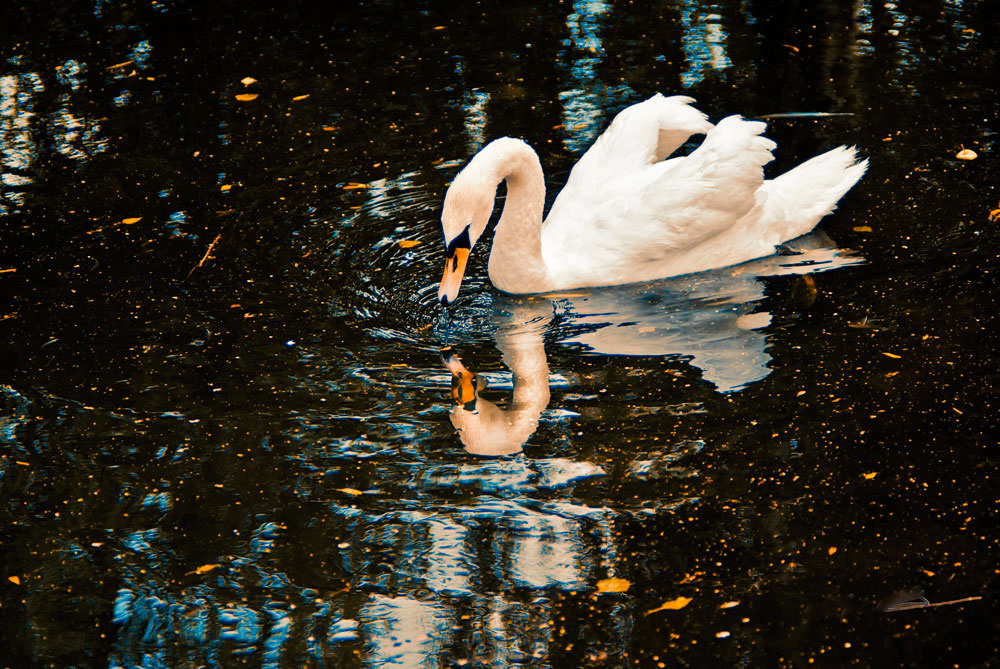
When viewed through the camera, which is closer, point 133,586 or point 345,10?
point 133,586

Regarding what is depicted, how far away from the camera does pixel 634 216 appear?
6.52 m

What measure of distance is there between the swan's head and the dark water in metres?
0.33

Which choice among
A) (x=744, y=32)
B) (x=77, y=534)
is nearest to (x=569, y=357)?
(x=77, y=534)

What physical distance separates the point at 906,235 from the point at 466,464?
3.09m

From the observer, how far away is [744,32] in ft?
32.5

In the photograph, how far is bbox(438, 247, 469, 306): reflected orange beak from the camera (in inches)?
238

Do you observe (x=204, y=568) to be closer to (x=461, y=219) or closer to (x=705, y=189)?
(x=461, y=219)

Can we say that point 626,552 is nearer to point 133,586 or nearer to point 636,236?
point 133,586

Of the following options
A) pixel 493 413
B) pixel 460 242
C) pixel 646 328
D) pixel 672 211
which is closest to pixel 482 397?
pixel 493 413

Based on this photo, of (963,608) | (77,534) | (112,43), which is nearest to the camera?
(963,608)

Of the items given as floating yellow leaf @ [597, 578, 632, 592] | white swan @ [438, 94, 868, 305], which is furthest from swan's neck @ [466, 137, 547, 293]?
floating yellow leaf @ [597, 578, 632, 592]

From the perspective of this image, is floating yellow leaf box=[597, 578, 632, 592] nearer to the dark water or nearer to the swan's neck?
the dark water

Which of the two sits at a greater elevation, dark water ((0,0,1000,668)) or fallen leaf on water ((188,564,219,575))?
dark water ((0,0,1000,668))

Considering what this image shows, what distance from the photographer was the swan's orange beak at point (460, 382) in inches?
225
